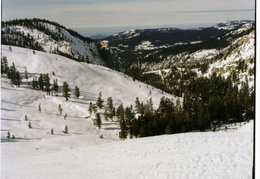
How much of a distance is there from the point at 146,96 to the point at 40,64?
76.8 m

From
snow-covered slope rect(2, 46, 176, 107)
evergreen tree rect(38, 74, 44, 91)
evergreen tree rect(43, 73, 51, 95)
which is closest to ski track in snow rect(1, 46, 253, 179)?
evergreen tree rect(43, 73, 51, 95)

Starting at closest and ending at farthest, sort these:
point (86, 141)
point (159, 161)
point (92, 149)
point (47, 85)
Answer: point (159, 161) → point (92, 149) → point (86, 141) → point (47, 85)

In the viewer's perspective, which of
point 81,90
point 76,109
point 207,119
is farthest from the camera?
point 81,90

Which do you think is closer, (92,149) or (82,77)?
(92,149)

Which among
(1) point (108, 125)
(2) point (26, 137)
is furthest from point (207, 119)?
(2) point (26, 137)

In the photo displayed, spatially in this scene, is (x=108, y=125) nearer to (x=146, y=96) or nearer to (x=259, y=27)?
(x=146, y=96)

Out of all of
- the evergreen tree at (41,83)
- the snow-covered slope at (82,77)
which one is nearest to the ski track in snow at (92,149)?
the evergreen tree at (41,83)

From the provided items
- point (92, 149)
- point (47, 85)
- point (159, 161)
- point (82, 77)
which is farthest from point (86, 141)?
point (82, 77)

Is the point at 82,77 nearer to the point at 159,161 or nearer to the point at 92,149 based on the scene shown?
the point at 92,149

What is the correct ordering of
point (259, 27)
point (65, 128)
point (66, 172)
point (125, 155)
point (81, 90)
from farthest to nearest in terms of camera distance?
point (81, 90) → point (65, 128) → point (125, 155) → point (66, 172) → point (259, 27)

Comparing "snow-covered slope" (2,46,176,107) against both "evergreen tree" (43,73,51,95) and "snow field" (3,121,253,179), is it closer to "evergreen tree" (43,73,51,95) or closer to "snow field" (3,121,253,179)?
"evergreen tree" (43,73,51,95)

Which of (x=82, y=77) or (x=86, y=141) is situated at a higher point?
(x=82, y=77)

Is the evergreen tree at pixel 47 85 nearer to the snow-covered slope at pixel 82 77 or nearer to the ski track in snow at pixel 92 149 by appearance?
the ski track in snow at pixel 92 149

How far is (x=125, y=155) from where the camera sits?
121 ft
